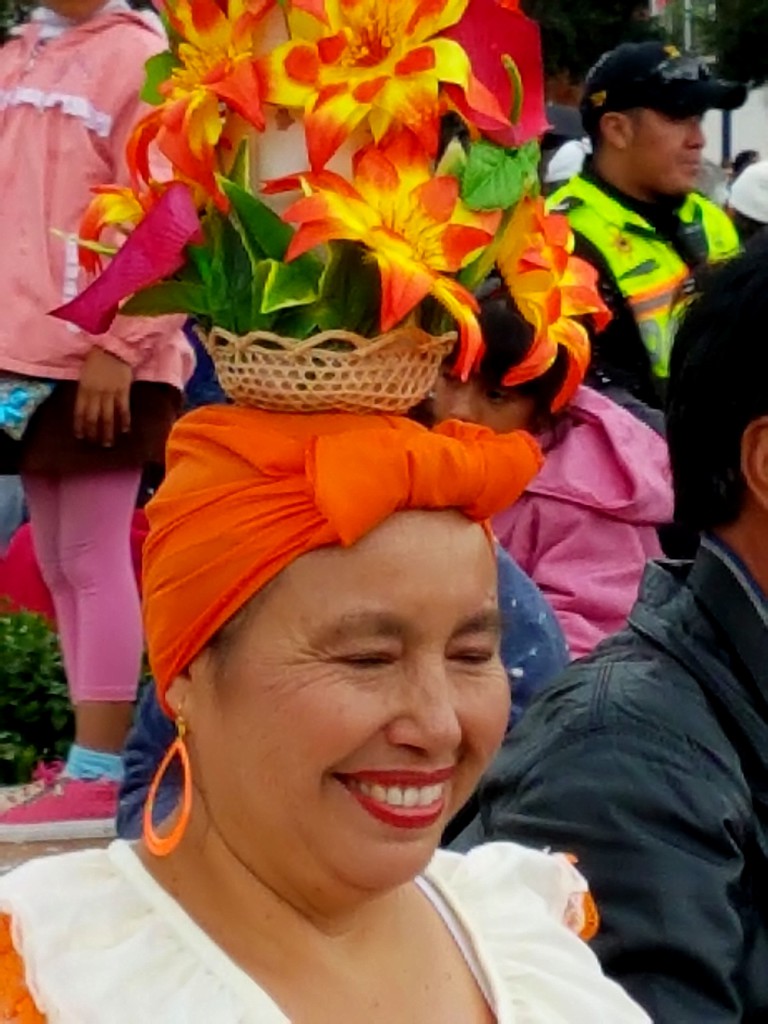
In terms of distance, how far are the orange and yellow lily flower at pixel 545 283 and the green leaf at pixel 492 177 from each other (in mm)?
34

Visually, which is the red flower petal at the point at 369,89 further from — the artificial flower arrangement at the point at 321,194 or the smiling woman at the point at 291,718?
the smiling woman at the point at 291,718

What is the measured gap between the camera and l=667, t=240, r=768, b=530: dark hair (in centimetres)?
249

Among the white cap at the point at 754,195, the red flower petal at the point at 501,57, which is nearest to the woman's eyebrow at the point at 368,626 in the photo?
the red flower petal at the point at 501,57

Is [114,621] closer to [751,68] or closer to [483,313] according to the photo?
[483,313]

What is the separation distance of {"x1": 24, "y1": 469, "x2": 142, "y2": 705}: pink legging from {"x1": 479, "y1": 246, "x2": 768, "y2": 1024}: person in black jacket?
2057 mm

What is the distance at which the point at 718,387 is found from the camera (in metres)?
2.51

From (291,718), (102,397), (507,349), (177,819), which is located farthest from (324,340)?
(102,397)

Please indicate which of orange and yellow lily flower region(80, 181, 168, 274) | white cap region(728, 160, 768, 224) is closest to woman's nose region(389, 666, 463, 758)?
orange and yellow lily flower region(80, 181, 168, 274)

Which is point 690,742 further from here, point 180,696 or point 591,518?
point 591,518

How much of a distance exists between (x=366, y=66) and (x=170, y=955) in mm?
811

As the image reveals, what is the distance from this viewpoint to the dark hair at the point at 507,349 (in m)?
2.21

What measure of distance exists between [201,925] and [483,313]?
67cm

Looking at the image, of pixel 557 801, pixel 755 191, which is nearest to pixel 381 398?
pixel 557 801

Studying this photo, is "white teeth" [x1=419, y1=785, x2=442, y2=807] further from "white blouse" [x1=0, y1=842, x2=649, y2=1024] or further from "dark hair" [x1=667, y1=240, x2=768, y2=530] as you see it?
"dark hair" [x1=667, y1=240, x2=768, y2=530]
